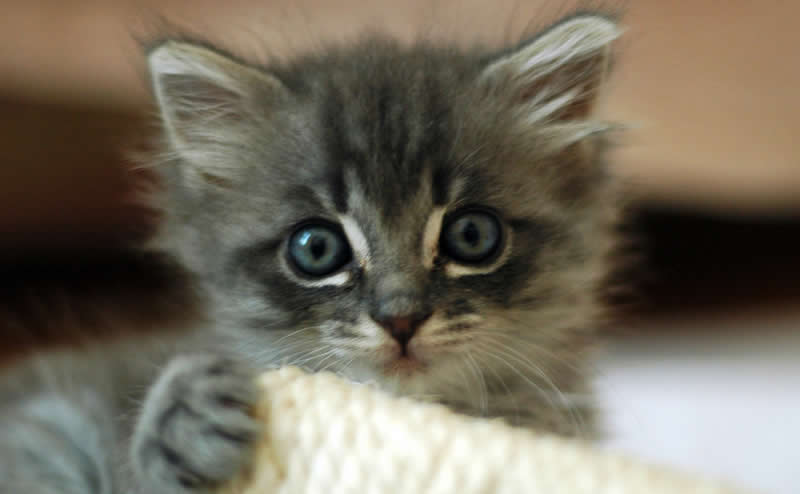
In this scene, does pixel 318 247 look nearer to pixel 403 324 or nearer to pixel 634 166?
pixel 403 324

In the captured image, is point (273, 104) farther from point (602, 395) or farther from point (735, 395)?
point (735, 395)

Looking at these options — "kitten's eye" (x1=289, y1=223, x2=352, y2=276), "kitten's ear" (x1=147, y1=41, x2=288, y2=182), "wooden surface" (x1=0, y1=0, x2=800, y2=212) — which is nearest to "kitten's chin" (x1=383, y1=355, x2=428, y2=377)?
"kitten's eye" (x1=289, y1=223, x2=352, y2=276)

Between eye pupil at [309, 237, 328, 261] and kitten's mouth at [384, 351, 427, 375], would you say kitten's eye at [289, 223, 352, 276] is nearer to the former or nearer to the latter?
eye pupil at [309, 237, 328, 261]

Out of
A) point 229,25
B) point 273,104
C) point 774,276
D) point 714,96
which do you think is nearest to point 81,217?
point 229,25

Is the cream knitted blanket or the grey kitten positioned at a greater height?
the grey kitten

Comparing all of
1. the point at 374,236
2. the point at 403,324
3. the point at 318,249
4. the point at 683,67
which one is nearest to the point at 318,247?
the point at 318,249

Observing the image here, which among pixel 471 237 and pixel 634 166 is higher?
pixel 634 166
